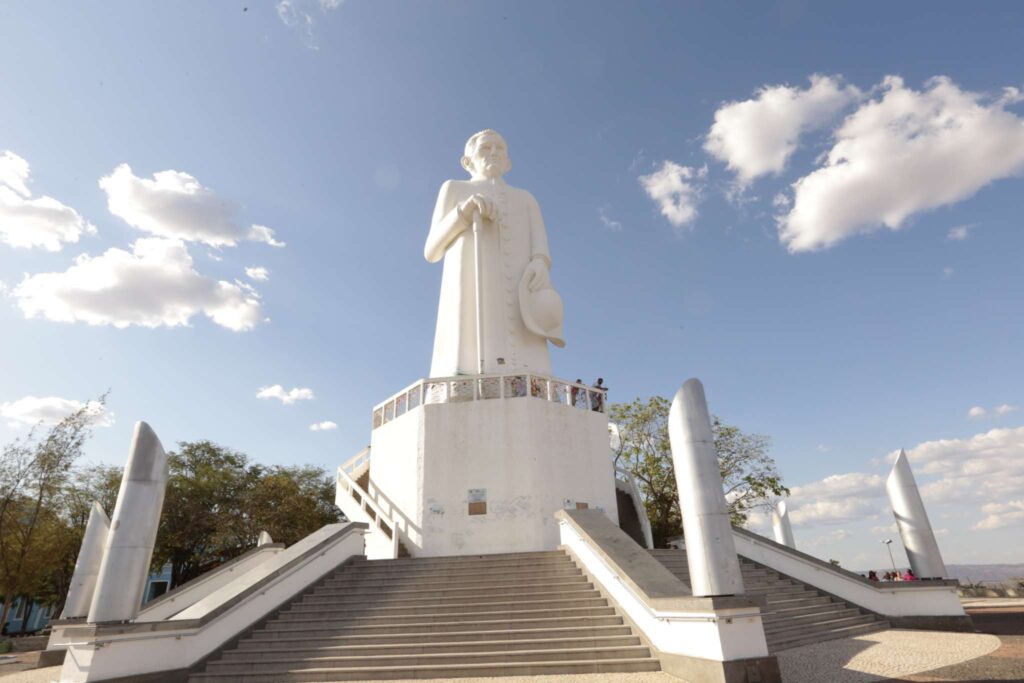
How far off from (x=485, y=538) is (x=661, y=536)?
1114cm

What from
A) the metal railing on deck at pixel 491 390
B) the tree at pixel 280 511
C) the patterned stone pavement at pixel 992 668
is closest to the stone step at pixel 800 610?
the patterned stone pavement at pixel 992 668

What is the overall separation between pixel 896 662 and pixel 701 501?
381 centimetres

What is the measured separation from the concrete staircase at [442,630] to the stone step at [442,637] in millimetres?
17

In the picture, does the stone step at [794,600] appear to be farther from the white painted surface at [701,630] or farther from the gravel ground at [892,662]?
the white painted surface at [701,630]

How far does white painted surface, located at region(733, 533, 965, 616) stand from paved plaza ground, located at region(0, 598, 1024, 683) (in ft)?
3.11

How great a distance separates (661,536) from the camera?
22.9 meters

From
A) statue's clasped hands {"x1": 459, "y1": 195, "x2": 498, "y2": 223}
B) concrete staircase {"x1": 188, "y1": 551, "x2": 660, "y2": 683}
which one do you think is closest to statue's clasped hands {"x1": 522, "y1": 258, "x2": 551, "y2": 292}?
statue's clasped hands {"x1": 459, "y1": 195, "x2": 498, "y2": 223}

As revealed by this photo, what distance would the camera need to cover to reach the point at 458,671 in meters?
8.38

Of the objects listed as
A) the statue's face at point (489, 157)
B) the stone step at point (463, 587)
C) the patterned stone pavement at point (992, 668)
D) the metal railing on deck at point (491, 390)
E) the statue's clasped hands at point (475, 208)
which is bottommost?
the patterned stone pavement at point (992, 668)

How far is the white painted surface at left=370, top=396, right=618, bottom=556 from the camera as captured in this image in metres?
14.7

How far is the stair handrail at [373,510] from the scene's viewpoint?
1495 centimetres

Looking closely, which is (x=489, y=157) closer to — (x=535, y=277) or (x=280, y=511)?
(x=535, y=277)

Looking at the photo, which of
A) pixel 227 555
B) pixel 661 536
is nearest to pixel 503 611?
pixel 661 536

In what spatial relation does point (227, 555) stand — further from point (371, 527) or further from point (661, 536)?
point (661, 536)
